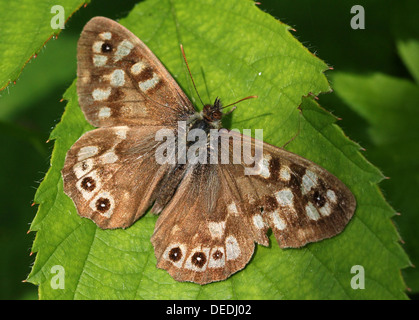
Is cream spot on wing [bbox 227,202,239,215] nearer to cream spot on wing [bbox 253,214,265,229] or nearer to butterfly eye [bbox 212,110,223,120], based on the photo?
cream spot on wing [bbox 253,214,265,229]

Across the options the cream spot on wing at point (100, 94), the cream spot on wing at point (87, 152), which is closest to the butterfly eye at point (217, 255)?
the cream spot on wing at point (87, 152)

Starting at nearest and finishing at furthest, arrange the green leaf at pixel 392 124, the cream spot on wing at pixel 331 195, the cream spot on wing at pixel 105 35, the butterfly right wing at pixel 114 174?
the cream spot on wing at pixel 331 195, the butterfly right wing at pixel 114 174, the cream spot on wing at pixel 105 35, the green leaf at pixel 392 124

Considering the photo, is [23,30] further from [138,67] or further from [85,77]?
[138,67]

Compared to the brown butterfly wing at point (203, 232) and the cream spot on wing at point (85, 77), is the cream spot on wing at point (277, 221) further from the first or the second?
the cream spot on wing at point (85, 77)

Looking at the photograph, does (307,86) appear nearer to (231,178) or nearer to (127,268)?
(231,178)

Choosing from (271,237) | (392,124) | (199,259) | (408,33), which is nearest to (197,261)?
(199,259)

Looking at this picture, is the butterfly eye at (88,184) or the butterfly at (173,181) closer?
the butterfly at (173,181)
